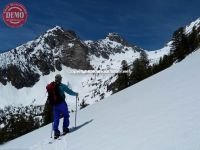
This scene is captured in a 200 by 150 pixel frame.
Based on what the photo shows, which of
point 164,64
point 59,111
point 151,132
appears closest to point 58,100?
point 59,111

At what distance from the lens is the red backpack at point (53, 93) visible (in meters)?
14.5

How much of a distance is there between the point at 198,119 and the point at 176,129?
0.53m

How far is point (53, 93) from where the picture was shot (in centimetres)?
1461

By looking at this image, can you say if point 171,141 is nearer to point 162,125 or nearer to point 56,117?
point 162,125

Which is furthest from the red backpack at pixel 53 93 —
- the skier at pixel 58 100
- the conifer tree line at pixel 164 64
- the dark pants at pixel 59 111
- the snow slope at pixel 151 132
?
the conifer tree line at pixel 164 64

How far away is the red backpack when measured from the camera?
1449 centimetres

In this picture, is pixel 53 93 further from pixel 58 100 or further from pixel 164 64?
pixel 164 64

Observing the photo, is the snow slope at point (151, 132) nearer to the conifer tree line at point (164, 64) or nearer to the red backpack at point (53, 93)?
the red backpack at point (53, 93)

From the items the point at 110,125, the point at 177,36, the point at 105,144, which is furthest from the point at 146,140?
the point at 177,36

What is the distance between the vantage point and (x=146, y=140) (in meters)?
9.59

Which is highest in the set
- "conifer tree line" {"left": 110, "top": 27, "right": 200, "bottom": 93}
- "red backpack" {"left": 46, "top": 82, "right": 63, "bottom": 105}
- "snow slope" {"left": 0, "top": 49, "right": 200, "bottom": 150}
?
"conifer tree line" {"left": 110, "top": 27, "right": 200, "bottom": 93}

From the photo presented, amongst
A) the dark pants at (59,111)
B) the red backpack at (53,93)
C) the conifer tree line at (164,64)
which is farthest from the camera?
the conifer tree line at (164,64)

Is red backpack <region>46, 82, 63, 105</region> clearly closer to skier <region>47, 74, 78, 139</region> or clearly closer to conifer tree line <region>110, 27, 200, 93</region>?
skier <region>47, 74, 78, 139</region>

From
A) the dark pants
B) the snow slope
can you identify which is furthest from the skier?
the snow slope
